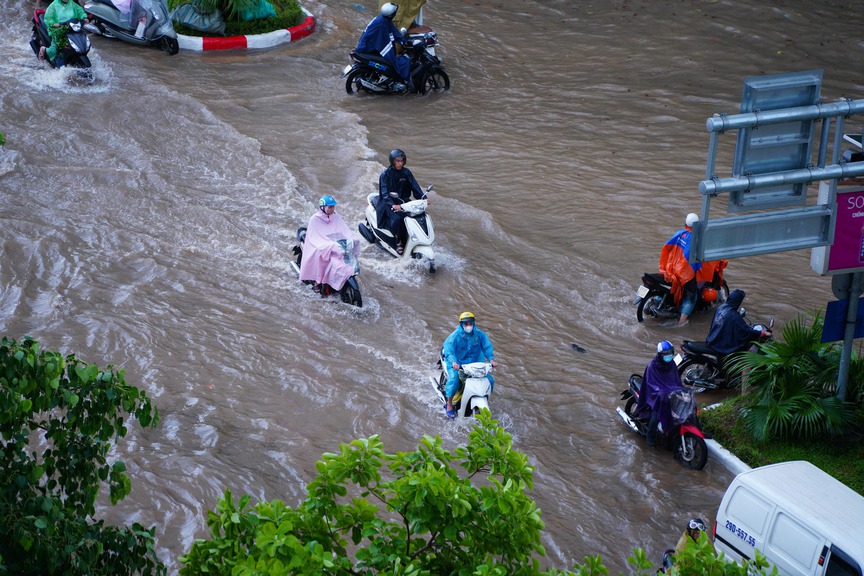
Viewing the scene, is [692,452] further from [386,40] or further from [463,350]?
[386,40]

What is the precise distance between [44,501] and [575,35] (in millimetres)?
19576

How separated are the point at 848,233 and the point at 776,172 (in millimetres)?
1345

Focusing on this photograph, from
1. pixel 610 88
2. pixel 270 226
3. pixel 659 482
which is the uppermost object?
pixel 610 88

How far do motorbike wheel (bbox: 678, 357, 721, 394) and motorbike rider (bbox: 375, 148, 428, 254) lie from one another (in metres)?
4.21

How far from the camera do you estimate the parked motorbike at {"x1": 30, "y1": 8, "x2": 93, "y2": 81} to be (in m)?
16.5

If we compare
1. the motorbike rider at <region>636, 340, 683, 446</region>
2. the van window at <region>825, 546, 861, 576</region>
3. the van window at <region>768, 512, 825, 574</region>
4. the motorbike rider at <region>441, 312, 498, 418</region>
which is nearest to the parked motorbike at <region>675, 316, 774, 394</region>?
the motorbike rider at <region>636, 340, 683, 446</region>

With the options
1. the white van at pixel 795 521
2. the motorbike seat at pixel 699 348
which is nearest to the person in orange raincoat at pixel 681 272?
the motorbike seat at pixel 699 348

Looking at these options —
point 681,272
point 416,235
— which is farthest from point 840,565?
point 416,235

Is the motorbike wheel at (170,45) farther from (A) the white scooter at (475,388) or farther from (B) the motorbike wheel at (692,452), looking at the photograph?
(B) the motorbike wheel at (692,452)


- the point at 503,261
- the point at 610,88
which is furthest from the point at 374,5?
the point at 503,261

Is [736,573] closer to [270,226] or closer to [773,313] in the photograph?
[773,313]

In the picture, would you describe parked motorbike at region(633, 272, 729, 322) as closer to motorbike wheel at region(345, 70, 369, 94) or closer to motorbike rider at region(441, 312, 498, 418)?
motorbike rider at region(441, 312, 498, 418)

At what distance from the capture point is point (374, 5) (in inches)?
908

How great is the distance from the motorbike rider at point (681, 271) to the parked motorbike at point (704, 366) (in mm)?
912
